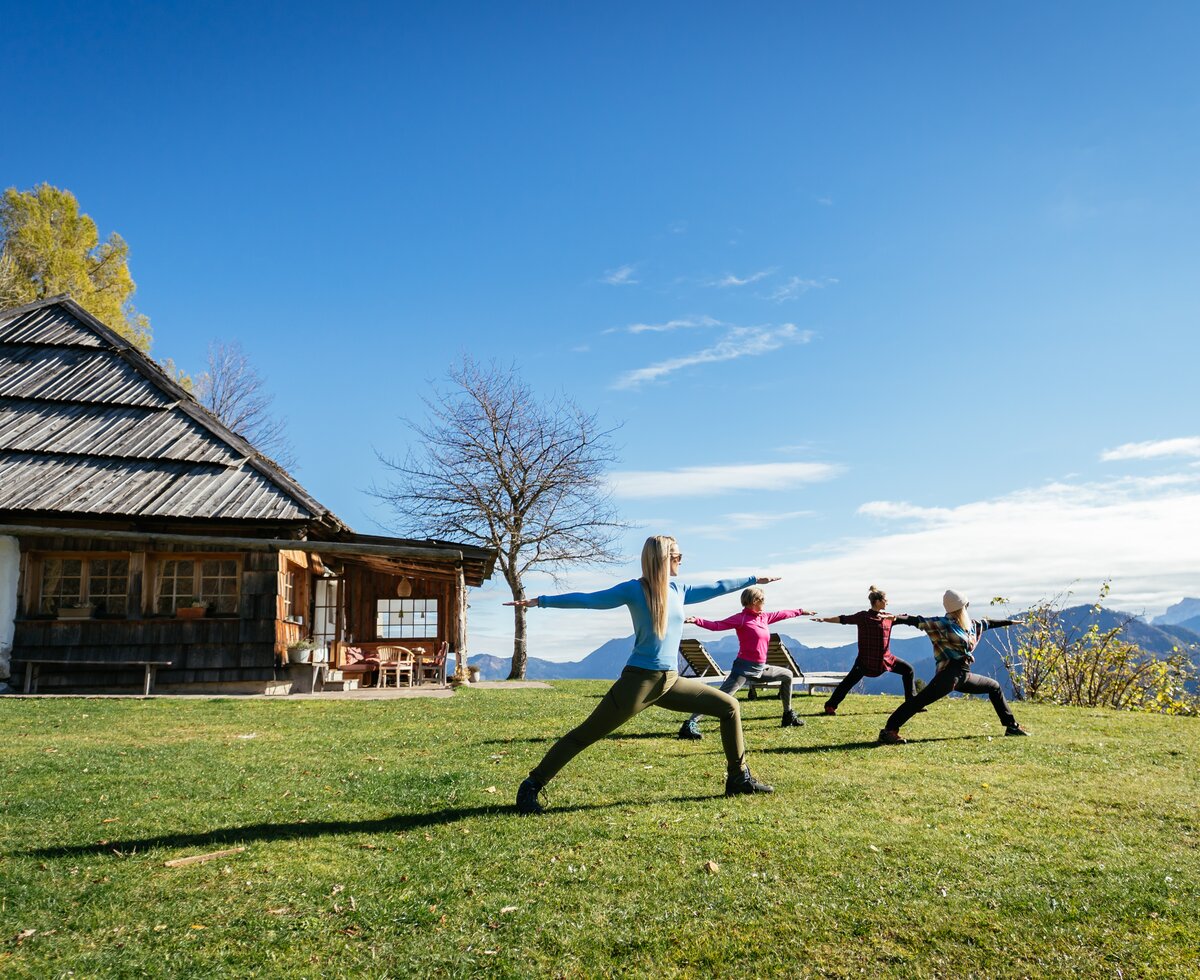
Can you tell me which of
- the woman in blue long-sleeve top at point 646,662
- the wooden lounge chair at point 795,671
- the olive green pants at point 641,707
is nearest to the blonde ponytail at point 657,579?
the woman in blue long-sleeve top at point 646,662

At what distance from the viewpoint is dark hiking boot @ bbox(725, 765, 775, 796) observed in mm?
6984

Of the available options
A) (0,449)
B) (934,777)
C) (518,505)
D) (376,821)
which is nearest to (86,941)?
(376,821)

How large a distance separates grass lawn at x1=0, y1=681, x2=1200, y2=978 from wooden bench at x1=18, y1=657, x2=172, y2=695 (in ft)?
23.7

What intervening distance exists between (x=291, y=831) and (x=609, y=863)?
2.32 meters

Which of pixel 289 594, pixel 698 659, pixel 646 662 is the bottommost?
pixel 698 659

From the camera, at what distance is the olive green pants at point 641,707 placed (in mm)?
6246

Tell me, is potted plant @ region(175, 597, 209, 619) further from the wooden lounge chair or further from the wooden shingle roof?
the wooden lounge chair

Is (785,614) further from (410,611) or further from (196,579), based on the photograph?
(410,611)

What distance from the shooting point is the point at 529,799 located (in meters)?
6.48

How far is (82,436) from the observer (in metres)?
19.6

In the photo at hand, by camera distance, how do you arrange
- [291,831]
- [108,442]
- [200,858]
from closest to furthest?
[200,858]
[291,831]
[108,442]

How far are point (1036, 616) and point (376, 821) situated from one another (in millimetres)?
17068

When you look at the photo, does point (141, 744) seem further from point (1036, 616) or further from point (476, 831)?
point (1036, 616)

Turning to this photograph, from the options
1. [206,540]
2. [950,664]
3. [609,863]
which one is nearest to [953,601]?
[950,664]
